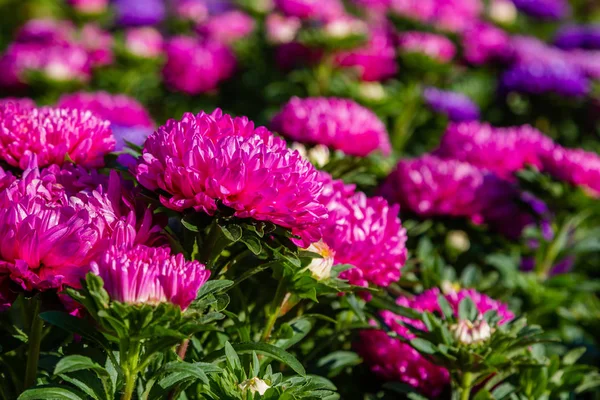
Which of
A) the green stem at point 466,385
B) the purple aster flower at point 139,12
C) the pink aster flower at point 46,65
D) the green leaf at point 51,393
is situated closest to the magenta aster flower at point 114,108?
the pink aster flower at point 46,65

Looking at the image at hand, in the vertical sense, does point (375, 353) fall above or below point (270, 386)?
below

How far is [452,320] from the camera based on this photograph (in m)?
1.62

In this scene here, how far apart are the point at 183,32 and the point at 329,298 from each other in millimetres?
4021

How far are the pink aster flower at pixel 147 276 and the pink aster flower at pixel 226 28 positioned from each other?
3.51 meters

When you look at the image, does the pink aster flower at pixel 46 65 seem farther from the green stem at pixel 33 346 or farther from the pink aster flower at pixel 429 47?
the green stem at pixel 33 346

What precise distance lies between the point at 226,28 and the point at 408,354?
10.8ft

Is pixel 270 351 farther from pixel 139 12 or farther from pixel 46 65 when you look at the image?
pixel 139 12

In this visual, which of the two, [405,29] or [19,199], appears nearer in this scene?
[19,199]

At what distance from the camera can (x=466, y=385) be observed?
1622 mm

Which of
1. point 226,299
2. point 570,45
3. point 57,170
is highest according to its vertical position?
point 57,170

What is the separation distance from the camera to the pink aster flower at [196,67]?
3959mm

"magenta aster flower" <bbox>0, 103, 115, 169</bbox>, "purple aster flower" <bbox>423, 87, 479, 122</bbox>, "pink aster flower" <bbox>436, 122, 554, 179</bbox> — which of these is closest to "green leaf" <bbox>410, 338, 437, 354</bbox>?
"magenta aster flower" <bbox>0, 103, 115, 169</bbox>

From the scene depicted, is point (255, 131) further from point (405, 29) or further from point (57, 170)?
point (405, 29)

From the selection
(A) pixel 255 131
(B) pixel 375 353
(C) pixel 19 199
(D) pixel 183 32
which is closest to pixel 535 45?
(D) pixel 183 32
